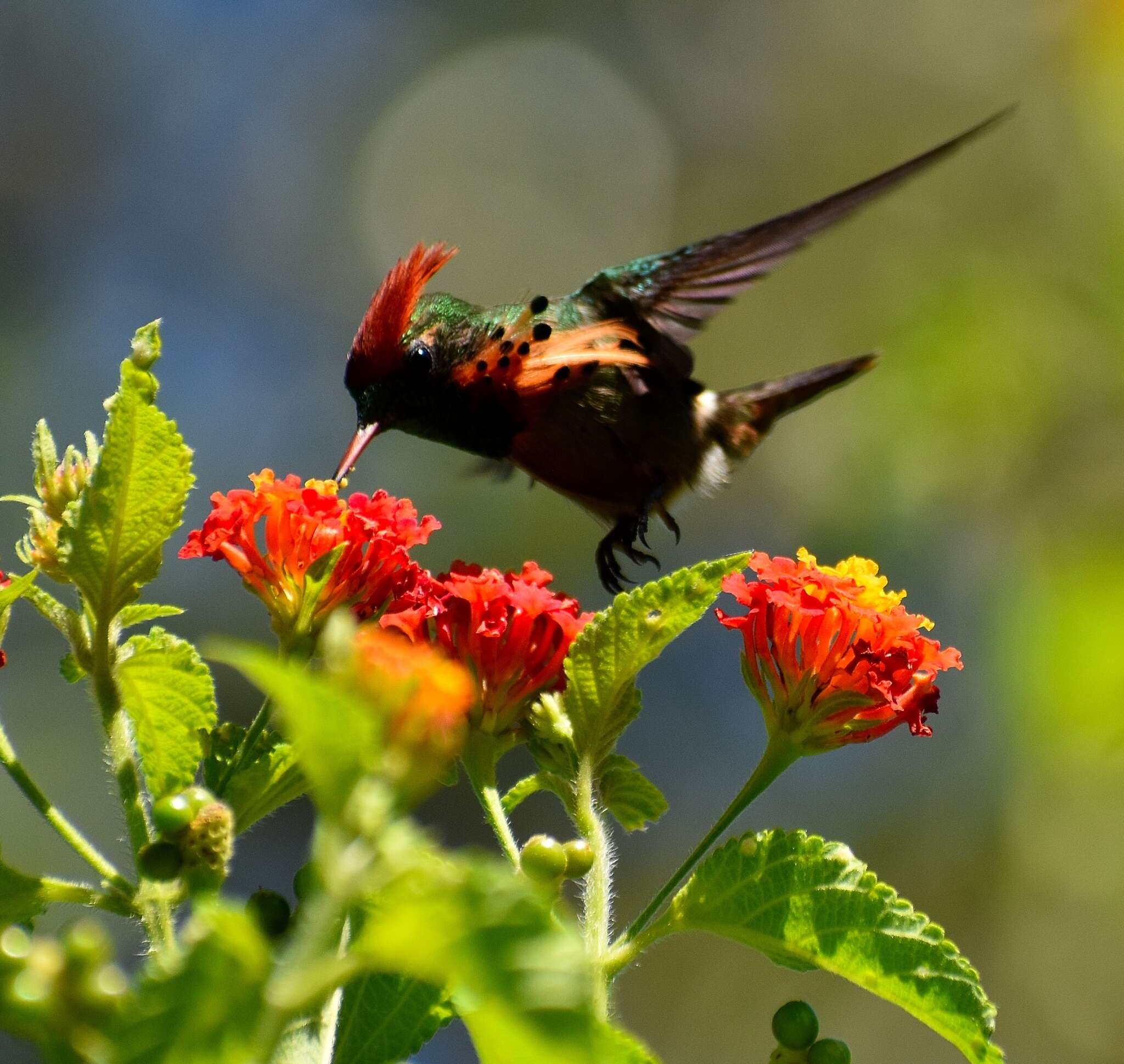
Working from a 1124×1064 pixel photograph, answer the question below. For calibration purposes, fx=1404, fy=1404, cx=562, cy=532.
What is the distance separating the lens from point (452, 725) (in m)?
0.76

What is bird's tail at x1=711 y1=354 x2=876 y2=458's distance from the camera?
2961 mm

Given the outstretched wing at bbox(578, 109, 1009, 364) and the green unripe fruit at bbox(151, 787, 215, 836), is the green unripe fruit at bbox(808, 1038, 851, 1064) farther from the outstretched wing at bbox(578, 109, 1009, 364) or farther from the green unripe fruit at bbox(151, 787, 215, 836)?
the outstretched wing at bbox(578, 109, 1009, 364)

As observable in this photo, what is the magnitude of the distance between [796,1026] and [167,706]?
61cm

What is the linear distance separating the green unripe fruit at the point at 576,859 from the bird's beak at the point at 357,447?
0.67m

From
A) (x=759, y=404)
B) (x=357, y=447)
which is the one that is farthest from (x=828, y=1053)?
(x=759, y=404)

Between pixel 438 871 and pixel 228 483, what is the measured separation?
18.5 ft

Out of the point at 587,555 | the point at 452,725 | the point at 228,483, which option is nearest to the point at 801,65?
the point at 587,555

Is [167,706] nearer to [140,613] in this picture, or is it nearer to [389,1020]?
[140,613]

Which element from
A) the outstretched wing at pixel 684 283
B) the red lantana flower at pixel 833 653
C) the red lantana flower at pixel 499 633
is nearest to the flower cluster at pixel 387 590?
the red lantana flower at pixel 499 633

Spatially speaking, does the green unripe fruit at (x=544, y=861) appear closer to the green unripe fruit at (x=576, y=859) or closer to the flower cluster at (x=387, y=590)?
the green unripe fruit at (x=576, y=859)

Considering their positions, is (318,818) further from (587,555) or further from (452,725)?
(587,555)

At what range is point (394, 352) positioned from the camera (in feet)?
7.08

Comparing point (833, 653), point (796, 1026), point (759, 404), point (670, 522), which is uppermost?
point (759, 404)

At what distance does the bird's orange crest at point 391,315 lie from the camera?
6.81 feet
